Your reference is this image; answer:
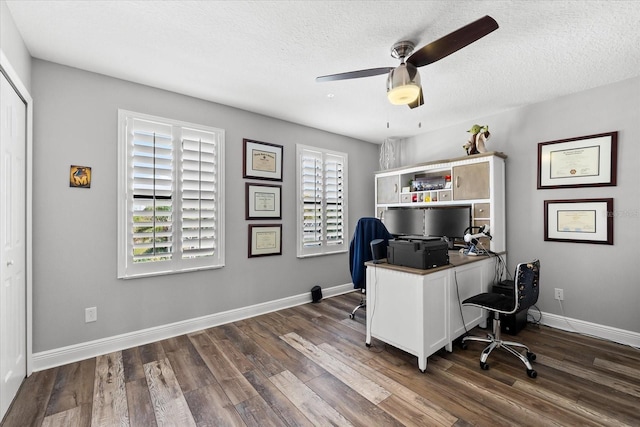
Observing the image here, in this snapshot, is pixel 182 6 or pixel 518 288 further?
pixel 518 288

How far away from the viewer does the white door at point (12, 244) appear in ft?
5.79

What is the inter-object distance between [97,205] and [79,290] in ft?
2.48

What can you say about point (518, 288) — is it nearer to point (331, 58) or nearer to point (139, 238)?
point (331, 58)

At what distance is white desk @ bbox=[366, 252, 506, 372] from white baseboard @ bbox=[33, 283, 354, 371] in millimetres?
1466

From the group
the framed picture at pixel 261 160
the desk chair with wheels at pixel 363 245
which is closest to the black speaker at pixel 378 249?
the desk chair with wheels at pixel 363 245

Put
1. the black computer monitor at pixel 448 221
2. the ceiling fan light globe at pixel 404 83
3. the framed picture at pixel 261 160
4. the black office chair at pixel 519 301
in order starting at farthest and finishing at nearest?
1. the black computer monitor at pixel 448 221
2. the framed picture at pixel 261 160
3. the black office chair at pixel 519 301
4. the ceiling fan light globe at pixel 404 83

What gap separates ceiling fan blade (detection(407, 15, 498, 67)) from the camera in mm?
1563

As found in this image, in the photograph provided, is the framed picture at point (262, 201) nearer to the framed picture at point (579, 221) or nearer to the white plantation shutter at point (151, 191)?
the white plantation shutter at point (151, 191)

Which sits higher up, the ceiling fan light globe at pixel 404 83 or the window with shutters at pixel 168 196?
Answer: the ceiling fan light globe at pixel 404 83

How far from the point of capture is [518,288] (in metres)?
2.24

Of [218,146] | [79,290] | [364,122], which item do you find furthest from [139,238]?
[364,122]

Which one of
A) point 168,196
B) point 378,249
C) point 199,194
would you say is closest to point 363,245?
point 378,249

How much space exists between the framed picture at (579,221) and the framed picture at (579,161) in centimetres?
20

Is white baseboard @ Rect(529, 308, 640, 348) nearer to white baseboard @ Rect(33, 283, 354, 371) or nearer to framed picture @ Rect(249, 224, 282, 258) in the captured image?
white baseboard @ Rect(33, 283, 354, 371)
